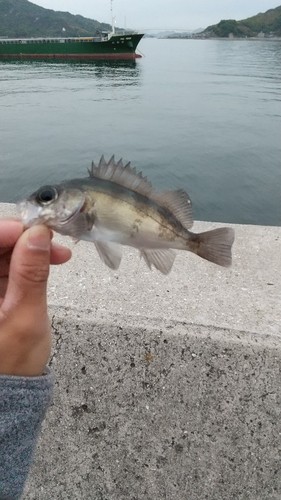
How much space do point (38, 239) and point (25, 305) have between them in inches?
11.1

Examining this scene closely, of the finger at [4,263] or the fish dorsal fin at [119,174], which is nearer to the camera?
the fish dorsal fin at [119,174]

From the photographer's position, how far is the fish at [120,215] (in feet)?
5.90

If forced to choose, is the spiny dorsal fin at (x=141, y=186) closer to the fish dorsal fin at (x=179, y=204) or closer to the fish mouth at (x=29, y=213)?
the fish dorsal fin at (x=179, y=204)

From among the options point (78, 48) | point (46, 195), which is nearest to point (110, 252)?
point (46, 195)

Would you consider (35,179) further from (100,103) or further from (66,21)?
(66,21)

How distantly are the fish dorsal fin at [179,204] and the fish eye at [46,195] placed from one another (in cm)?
54

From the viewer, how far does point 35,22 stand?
148 m

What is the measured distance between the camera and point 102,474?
2.65m

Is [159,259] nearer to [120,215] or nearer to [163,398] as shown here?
[120,215]

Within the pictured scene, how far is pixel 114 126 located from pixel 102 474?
18.6 meters

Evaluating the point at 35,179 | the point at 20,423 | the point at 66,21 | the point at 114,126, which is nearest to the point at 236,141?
the point at 114,126

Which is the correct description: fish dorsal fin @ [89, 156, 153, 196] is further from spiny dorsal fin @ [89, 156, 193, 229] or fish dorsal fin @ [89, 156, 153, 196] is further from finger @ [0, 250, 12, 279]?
finger @ [0, 250, 12, 279]

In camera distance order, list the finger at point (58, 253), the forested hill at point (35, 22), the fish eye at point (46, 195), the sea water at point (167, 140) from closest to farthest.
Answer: the fish eye at point (46, 195) → the finger at point (58, 253) → the sea water at point (167, 140) → the forested hill at point (35, 22)

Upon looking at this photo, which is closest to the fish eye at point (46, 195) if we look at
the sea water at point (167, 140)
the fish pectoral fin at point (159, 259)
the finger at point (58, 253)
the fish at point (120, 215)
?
the fish at point (120, 215)
